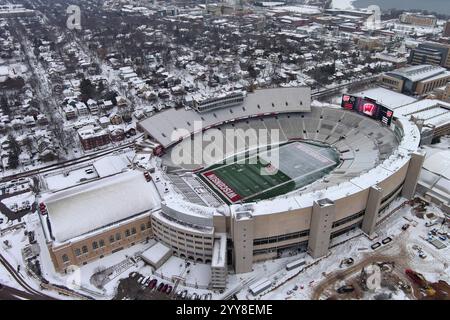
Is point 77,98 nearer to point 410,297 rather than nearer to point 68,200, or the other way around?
point 68,200

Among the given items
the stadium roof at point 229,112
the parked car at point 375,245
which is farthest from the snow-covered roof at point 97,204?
the parked car at point 375,245

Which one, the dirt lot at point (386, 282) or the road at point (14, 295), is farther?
the road at point (14, 295)

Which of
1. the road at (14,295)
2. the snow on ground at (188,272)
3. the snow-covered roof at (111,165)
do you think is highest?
the snow-covered roof at (111,165)

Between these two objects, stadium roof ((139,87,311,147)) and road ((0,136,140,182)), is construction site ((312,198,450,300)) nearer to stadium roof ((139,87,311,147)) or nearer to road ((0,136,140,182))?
stadium roof ((139,87,311,147))

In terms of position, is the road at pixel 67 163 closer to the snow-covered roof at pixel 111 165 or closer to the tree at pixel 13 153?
the tree at pixel 13 153

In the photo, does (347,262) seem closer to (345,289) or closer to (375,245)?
(345,289)

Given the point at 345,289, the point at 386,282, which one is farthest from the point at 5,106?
the point at 386,282

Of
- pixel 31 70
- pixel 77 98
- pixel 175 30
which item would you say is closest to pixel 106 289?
pixel 77 98

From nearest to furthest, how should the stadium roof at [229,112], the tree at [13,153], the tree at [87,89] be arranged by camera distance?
1. the stadium roof at [229,112]
2. the tree at [13,153]
3. the tree at [87,89]
